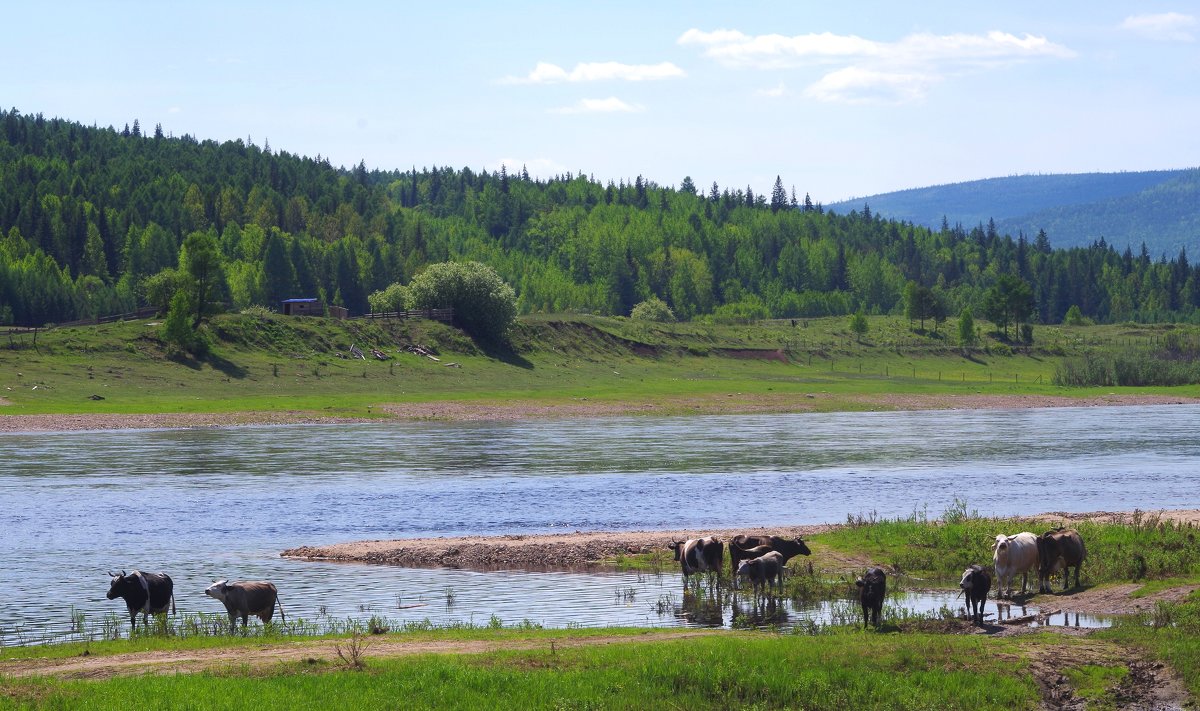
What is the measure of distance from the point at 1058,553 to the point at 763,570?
21.8 feet

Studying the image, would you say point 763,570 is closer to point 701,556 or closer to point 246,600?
point 701,556

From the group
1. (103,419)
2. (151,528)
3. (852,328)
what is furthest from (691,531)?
(852,328)

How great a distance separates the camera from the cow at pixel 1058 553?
A: 2994 cm

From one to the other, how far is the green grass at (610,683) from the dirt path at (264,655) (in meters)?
0.60

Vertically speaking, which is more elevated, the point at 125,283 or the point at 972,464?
the point at 125,283

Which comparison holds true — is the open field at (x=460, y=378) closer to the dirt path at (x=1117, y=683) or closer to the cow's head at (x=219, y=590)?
the cow's head at (x=219, y=590)

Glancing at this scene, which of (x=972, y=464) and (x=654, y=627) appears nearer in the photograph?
(x=654, y=627)

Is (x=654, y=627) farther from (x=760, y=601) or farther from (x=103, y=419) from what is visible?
(x=103, y=419)

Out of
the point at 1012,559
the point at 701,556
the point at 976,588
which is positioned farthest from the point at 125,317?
the point at 976,588

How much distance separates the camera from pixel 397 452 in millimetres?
68312

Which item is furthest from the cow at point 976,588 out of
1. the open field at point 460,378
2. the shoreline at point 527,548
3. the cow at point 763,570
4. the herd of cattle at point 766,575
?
the open field at point 460,378

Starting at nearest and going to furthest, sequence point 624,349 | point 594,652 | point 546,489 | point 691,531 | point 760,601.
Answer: point 594,652, point 760,601, point 691,531, point 546,489, point 624,349

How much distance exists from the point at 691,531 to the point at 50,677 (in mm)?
23240

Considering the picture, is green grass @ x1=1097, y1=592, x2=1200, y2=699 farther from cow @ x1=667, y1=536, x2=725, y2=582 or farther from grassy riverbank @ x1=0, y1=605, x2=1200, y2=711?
cow @ x1=667, y1=536, x2=725, y2=582
